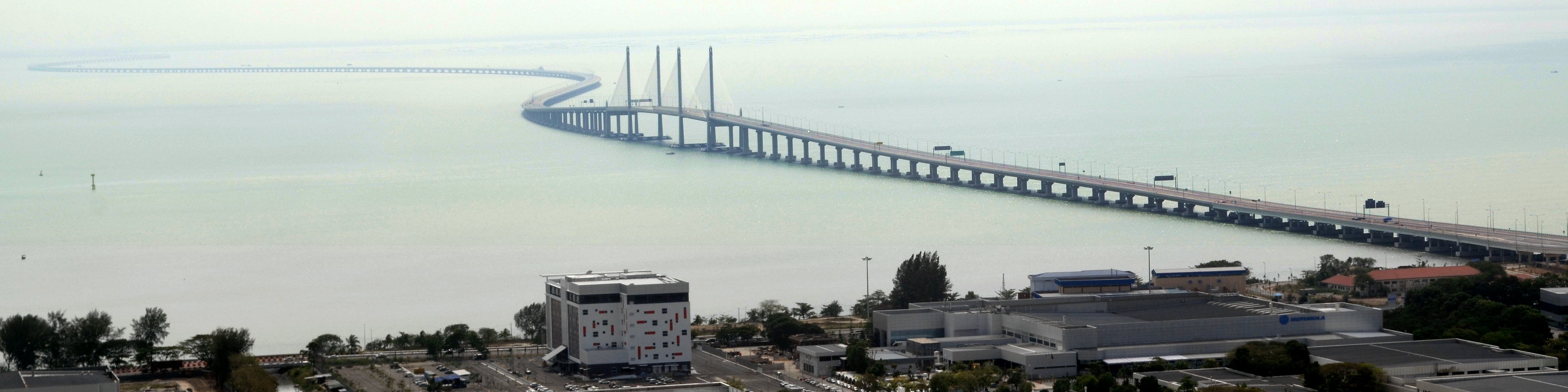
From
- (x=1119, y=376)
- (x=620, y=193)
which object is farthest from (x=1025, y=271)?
(x=620, y=193)

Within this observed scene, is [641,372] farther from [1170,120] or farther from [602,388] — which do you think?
[1170,120]

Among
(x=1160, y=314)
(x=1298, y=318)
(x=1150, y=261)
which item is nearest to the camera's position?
(x=1298, y=318)

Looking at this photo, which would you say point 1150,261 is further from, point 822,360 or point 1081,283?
point 822,360

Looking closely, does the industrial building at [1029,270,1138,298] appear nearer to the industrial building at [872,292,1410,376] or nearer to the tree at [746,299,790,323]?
the industrial building at [872,292,1410,376]

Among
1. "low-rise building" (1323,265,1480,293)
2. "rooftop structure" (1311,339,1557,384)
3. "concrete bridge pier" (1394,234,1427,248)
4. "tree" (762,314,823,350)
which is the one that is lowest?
"rooftop structure" (1311,339,1557,384)

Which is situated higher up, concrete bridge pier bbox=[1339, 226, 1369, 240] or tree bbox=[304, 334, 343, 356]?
concrete bridge pier bbox=[1339, 226, 1369, 240]

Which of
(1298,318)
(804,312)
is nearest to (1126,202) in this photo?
(804,312)

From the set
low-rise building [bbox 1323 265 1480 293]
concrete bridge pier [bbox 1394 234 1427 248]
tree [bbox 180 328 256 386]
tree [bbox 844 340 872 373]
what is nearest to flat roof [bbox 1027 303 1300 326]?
tree [bbox 844 340 872 373]
